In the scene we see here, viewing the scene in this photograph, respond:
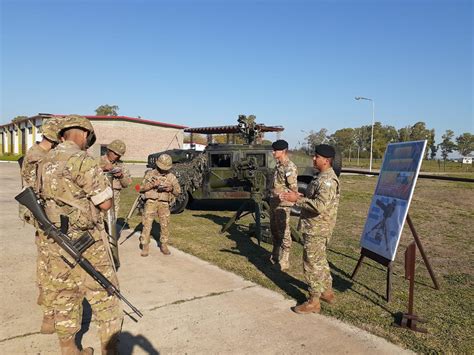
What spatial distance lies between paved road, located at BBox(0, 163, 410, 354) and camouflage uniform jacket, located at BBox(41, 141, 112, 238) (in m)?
1.25

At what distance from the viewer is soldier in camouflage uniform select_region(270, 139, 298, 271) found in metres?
5.29

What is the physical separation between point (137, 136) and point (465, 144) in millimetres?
50916

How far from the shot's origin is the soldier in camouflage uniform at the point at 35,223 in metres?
2.86

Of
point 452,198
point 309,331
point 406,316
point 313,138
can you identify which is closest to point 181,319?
point 309,331

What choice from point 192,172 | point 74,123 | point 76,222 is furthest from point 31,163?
point 192,172

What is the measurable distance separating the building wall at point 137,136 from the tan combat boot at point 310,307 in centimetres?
3433

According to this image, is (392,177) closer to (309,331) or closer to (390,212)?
(390,212)

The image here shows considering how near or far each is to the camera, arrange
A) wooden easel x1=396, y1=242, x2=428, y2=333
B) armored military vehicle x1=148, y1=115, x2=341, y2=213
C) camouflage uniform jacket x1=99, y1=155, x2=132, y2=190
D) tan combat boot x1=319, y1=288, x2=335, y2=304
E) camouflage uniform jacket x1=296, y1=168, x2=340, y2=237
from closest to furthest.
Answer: wooden easel x1=396, y1=242, x2=428, y2=333 → camouflage uniform jacket x1=296, y1=168, x2=340, y2=237 → tan combat boot x1=319, y1=288, x2=335, y2=304 → camouflage uniform jacket x1=99, y1=155, x2=132, y2=190 → armored military vehicle x1=148, y1=115, x2=341, y2=213

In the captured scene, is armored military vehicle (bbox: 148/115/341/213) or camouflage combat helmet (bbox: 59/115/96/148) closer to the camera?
camouflage combat helmet (bbox: 59/115/96/148)

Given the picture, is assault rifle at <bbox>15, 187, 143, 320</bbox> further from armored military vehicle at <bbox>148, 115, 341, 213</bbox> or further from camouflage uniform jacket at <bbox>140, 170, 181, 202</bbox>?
armored military vehicle at <bbox>148, 115, 341, 213</bbox>

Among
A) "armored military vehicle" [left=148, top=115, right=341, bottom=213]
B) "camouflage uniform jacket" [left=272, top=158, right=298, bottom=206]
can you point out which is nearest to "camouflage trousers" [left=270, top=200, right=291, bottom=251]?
"camouflage uniform jacket" [left=272, top=158, right=298, bottom=206]

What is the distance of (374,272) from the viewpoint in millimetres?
5320

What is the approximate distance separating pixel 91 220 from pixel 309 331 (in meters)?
2.21

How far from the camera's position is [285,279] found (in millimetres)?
4945
